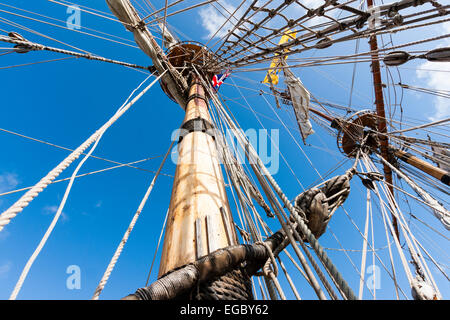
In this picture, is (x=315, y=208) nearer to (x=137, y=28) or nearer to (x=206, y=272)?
(x=206, y=272)

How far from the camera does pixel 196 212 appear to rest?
148cm

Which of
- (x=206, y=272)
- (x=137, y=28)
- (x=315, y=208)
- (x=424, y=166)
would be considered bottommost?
(x=206, y=272)

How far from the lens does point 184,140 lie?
2332mm

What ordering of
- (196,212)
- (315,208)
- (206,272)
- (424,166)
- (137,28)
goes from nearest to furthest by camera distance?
(206,272)
(196,212)
(315,208)
(137,28)
(424,166)

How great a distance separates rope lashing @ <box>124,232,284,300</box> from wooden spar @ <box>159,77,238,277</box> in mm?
151

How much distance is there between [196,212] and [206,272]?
0.48 meters

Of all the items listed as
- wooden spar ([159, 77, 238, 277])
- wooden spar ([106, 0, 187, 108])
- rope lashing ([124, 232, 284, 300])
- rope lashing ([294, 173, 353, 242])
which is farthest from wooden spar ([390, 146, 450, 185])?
wooden spar ([106, 0, 187, 108])

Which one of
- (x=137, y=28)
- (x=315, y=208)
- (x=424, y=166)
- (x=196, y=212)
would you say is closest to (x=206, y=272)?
(x=196, y=212)

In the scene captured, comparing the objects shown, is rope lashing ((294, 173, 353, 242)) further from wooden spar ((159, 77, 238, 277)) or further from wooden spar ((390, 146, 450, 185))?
wooden spar ((390, 146, 450, 185))

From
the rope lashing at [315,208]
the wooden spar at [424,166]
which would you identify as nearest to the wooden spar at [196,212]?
the rope lashing at [315,208]
